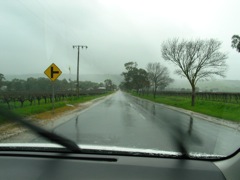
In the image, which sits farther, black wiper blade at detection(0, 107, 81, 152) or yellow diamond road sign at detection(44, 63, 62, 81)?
yellow diamond road sign at detection(44, 63, 62, 81)

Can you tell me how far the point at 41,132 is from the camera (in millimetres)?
2668

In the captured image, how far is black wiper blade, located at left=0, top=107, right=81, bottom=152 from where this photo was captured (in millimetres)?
2367

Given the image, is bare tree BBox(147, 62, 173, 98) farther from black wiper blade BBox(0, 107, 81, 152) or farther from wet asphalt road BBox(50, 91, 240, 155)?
black wiper blade BBox(0, 107, 81, 152)

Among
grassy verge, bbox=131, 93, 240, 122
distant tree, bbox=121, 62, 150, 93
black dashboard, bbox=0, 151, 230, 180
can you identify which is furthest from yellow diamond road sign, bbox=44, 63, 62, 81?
distant tree, bbox=121, 62, 150, 93

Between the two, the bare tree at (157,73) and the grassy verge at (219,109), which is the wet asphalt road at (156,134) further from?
the bare tree at (157,73)

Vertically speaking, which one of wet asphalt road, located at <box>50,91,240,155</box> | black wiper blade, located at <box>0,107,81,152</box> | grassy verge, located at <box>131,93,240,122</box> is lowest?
grassy verge, located at <box>131,93,240,122</box>

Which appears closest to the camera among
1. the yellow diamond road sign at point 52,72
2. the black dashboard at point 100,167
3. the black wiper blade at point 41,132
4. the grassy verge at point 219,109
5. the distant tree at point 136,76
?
the black wiper blade at point 41,132

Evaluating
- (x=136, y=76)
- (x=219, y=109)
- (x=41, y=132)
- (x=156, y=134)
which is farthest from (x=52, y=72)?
(x=136, y=76)

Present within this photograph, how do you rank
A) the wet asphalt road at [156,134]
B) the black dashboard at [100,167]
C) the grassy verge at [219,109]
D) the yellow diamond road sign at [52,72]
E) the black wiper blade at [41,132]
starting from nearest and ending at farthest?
the black wiper blade at [41,132] → the black dashboard at [100,167] → the wet asphalt road at [156,134] → the yellow diamond road sign at [52,72] → the grassy verge at [219,109]

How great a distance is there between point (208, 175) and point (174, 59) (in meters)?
35.6

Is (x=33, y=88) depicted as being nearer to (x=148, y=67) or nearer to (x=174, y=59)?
(x=174, y=59)

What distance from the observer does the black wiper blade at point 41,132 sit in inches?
93.2

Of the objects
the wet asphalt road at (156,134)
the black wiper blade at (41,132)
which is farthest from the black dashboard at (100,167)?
the wet asphalt road at (156,134)

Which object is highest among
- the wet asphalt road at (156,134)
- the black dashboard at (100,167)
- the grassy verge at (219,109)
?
the black dashboard at (100,167)
